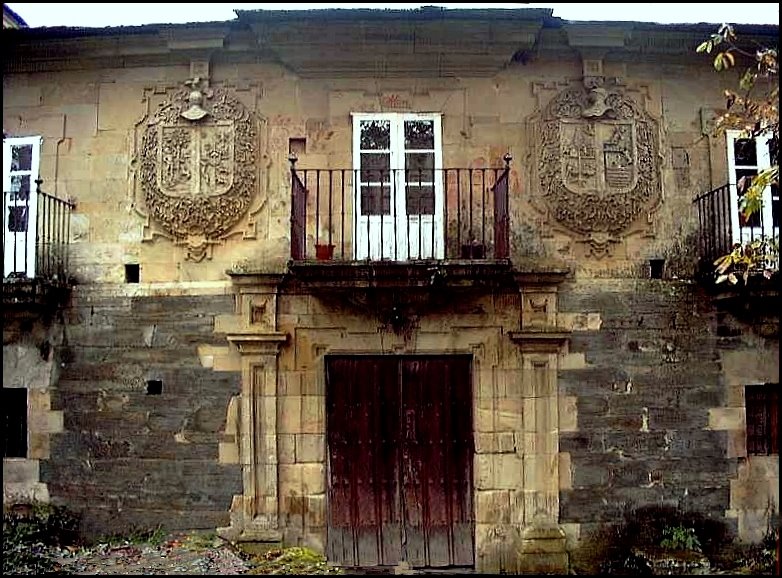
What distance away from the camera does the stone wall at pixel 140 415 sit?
26.6 ft

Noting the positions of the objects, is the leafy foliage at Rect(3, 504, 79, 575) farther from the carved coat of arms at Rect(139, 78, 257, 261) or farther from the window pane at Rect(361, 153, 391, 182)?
the window pane at Rect(361, 153, 391, 182)

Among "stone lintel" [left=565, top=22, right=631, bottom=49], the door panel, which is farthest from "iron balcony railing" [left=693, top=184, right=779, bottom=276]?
the door panel

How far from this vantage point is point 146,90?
851 centimetres

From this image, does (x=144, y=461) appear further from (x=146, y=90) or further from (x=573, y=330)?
(x=573, y=330)

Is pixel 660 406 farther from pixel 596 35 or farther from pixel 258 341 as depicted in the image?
pixel 258 341

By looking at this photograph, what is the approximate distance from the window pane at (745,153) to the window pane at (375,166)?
12.7 feet

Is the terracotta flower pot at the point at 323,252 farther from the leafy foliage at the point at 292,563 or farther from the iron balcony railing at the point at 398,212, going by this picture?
the leafy foliage at the point at 292,563

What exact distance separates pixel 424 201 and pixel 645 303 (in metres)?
2.66

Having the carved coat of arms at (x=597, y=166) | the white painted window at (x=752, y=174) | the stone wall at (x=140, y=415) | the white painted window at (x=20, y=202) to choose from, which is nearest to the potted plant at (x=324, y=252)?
the stone wall at (x=140, y=415)

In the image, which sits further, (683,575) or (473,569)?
(473,569)

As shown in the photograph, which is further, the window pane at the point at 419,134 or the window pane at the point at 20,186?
the window pane at the point at 20,186

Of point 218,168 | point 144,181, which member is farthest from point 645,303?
point 144,181

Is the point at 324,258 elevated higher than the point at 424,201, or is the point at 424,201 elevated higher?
the point at 424,201

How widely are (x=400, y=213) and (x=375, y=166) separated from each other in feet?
1.94
